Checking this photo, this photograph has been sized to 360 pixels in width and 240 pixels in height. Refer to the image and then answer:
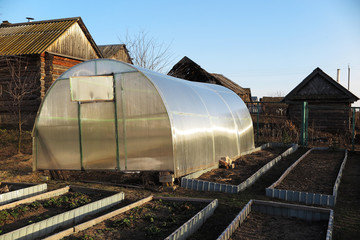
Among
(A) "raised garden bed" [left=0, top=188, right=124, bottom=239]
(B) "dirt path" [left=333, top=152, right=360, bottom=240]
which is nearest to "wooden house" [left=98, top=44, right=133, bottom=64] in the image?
(B) "dirt path" [left=333, top=152, right=360, bottom=240]

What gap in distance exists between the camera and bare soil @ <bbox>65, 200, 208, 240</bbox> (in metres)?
4.91

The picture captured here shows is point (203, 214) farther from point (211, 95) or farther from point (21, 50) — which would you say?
point (21, 50)

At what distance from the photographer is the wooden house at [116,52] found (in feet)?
98.6

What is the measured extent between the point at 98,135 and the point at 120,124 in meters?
0.78

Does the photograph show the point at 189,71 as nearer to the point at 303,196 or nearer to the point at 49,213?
the point at 303,196

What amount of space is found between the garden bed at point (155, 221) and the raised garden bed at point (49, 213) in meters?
0.57

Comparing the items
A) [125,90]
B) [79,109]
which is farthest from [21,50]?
[125,90]

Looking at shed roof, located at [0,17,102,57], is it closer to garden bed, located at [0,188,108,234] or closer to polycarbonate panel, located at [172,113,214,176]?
polycarbonate panel, located at [172,113,214,176]

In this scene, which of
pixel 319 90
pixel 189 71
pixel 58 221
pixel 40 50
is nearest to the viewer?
pixel 58 221

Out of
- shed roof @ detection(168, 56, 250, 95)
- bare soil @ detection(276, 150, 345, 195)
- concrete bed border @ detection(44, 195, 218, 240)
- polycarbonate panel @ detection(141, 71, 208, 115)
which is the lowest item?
bare soil @ detection(276, 150, 345, 195)

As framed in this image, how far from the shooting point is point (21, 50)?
16078 millimetres

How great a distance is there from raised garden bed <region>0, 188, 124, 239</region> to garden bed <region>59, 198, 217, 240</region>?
0.57 m

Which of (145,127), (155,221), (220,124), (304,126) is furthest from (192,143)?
(304,126)

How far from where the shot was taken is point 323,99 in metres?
22.7
